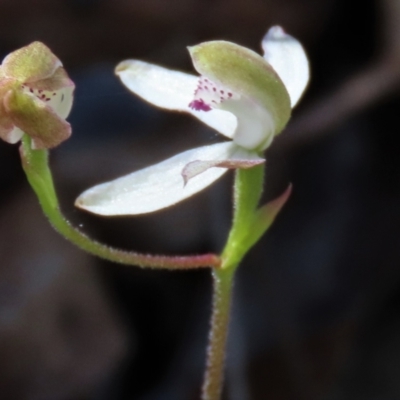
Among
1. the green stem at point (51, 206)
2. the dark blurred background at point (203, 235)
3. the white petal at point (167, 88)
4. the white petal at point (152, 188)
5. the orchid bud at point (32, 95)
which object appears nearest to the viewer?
the orchid bud at point (32, 95)

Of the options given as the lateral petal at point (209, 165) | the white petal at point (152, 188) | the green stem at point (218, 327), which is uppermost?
the lateral petal at point (209, 165)

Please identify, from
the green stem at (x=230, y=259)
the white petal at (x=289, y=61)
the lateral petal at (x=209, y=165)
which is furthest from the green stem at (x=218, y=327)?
the white petal at (x=289, y=61)

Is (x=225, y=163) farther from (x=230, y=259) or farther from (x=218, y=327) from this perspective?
(x=218, y=327)

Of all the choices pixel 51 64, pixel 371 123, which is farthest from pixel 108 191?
pixel 371 123

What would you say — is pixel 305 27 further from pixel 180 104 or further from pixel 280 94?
pixel 280 94

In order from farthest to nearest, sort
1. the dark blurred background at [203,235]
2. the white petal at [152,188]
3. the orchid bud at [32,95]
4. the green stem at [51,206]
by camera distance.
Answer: the dark blurred background at [203,235]
the white petal at [152,188]
the green stem at [51,206]
the orchid bud at [32,95]

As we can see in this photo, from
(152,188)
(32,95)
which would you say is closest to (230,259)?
(152,188)

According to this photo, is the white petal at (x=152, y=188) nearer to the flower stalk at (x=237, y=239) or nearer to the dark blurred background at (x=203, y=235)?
the flower stalk at (x=237, y=239)
